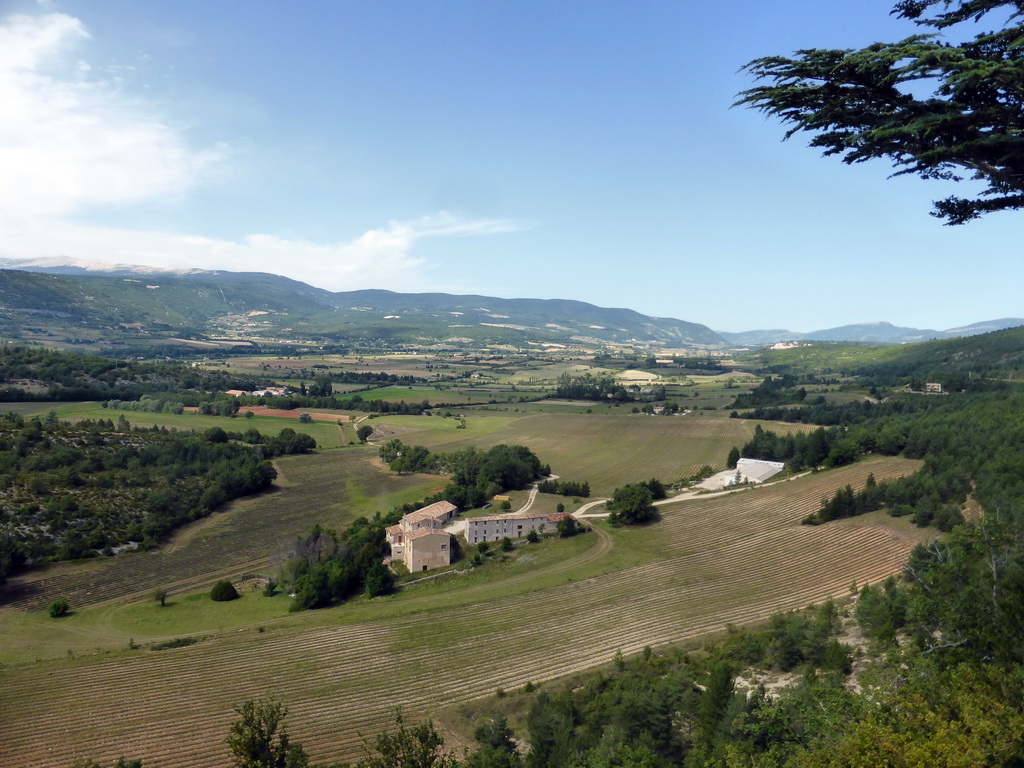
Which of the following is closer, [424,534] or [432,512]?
[424,534]

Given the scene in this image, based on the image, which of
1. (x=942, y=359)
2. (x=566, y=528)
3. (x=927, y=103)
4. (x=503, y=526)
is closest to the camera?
(x=927, y=103)

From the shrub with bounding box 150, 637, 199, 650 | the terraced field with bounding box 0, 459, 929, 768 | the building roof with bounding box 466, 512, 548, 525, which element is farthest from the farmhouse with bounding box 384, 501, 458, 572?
the shrub with bounding box 150, 637, 199, 650

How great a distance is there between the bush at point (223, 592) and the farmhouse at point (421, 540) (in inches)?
433

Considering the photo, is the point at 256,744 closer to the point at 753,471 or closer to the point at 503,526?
the point at 503,526

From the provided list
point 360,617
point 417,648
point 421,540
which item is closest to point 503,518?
point 421,540

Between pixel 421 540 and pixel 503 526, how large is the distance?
23.9 ft

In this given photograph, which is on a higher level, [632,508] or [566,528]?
[632,508]

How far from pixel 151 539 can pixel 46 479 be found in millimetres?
10613

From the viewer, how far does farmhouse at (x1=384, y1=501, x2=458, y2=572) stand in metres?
41.8

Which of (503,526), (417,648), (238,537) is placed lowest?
(238,537)

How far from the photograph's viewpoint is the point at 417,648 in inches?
1147

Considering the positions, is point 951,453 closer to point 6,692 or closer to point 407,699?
point 407,699

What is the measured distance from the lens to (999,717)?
351 inches

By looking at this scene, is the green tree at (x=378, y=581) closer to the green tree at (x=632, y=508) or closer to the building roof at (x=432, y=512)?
the building roof at (x=432, y=512)
